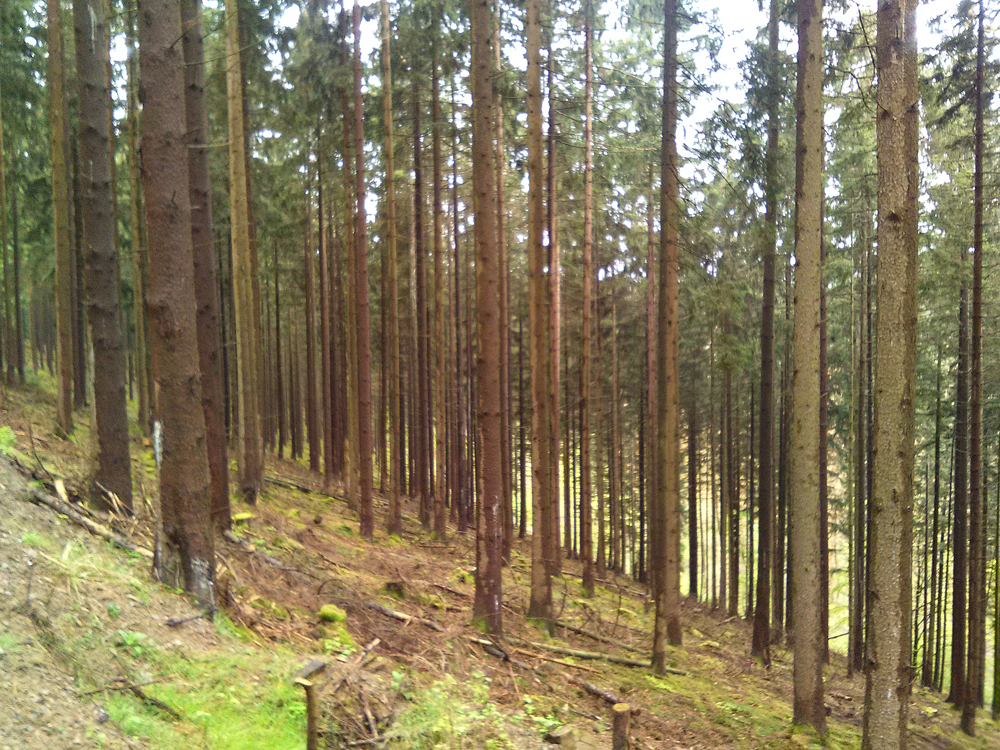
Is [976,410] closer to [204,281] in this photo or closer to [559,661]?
[559,661]

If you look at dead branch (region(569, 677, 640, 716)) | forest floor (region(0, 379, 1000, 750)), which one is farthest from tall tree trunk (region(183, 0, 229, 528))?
dead branch (region(569, 677, 640, 716))

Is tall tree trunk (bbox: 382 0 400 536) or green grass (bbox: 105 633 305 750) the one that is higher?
tall tree trunk (bbox: 382 0 400 536)

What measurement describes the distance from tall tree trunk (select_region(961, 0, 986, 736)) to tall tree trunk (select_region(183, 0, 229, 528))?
1341 centimetres

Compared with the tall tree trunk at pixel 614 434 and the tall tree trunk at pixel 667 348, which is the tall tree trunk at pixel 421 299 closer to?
the tall tree trunk at pixel 667 348

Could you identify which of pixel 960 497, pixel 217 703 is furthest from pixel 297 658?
pixel 960 497

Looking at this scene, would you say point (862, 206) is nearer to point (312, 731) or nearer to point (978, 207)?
point (978, 207)

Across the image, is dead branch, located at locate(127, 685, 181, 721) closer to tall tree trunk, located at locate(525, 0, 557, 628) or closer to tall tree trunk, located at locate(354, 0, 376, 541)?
tall tree trunk, located at locate(525, 0, 557, 628)

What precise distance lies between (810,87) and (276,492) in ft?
48.0

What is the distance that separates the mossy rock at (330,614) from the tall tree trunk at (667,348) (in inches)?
205

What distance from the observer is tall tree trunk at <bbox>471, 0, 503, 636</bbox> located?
395 inches

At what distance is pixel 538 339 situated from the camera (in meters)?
12.2

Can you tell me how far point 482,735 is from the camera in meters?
6.78

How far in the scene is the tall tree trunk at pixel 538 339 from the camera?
11125mm

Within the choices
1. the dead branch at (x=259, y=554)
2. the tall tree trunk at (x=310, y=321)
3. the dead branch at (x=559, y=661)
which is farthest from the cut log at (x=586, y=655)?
the tall tree trunk at (x=310, y=321)
